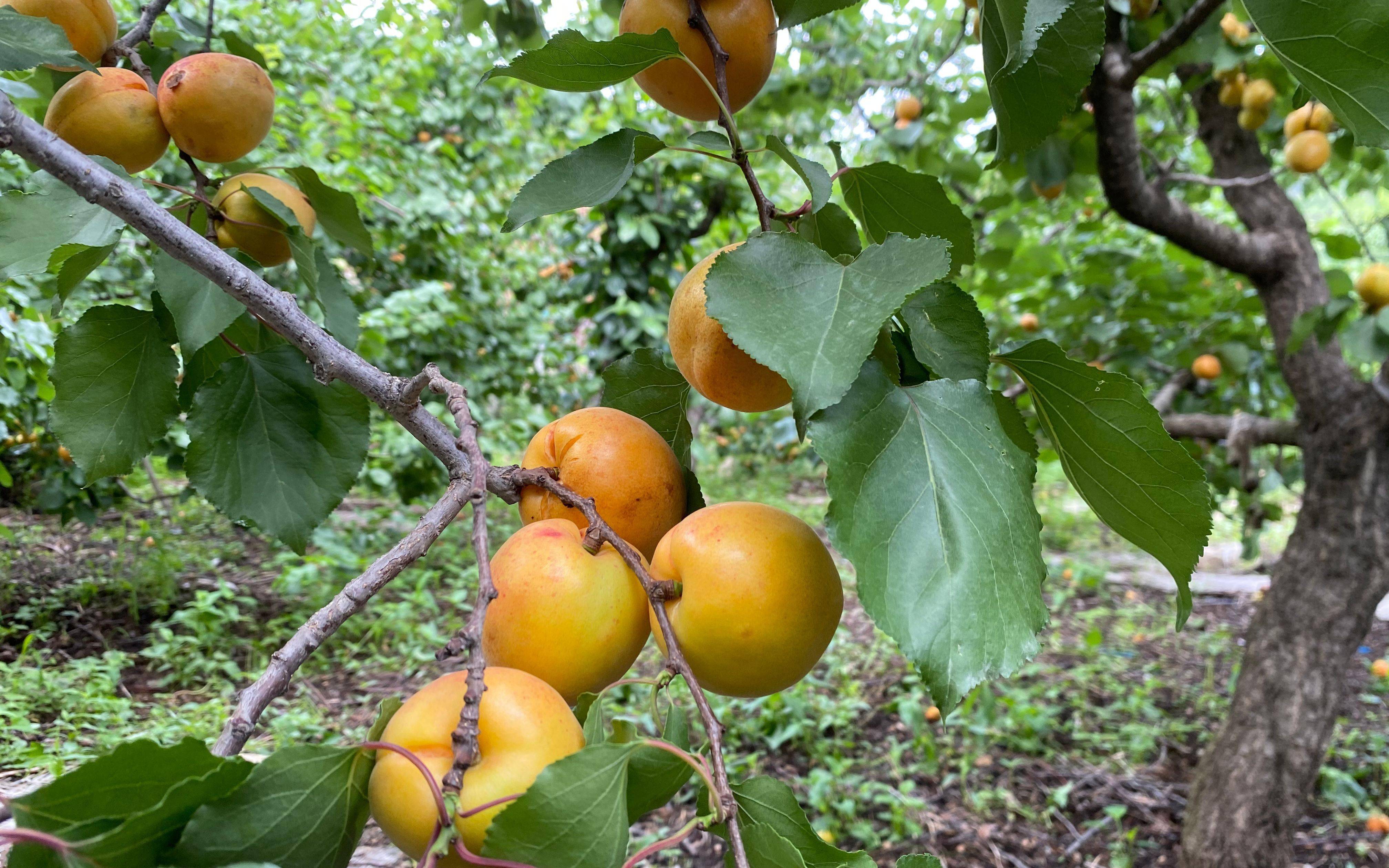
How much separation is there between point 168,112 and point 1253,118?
292 centimetres

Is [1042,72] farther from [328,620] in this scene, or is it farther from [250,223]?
[250,223]

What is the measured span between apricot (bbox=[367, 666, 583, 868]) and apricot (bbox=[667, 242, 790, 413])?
0.91 feet

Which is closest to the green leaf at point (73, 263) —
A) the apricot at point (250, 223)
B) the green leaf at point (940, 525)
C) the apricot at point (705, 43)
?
the apricot at point (250, 223)

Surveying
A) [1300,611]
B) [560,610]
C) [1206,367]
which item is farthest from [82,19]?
[1206,367]

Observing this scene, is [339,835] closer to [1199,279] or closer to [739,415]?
[1199,279]

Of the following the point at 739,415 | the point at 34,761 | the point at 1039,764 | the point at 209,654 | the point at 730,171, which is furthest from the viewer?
the point at 739,415

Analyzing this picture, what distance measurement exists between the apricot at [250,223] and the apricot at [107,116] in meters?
0.09

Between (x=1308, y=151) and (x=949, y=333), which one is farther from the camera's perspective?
(x=1308, y=151)

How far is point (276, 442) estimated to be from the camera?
936mm

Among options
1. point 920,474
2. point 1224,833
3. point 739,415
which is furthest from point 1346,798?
point 739,415

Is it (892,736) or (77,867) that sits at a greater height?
(77,867)

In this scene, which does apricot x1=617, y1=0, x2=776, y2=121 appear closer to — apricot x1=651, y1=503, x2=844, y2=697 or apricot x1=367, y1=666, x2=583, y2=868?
apricot x1=651, y1=503, x2=844, y2=697

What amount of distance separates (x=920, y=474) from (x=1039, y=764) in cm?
296

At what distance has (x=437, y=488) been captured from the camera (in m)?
3.80
